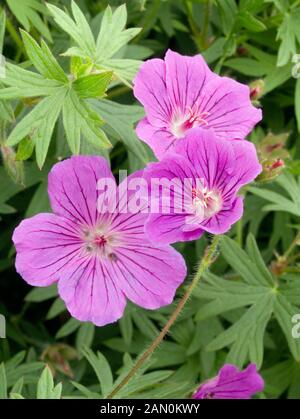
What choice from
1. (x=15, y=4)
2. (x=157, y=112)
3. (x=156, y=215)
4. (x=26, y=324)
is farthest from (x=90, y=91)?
(x=26, y=324)

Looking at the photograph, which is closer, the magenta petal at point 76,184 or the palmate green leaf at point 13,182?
the magenta petal at point 76,184

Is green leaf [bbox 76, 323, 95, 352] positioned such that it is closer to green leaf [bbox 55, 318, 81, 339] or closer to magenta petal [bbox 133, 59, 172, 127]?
green leaf [bbox 55, 318, 81, 339]

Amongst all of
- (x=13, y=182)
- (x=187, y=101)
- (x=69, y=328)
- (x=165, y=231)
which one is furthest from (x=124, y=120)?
(x=69, y=328)

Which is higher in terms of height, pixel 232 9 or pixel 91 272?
pixel 232 9

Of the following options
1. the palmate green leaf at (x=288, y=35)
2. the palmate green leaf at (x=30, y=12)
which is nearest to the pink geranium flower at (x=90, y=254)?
the palmate green leaf at (x=30, y=12)

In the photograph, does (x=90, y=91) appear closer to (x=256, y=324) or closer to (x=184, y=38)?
(x=256, y=324)

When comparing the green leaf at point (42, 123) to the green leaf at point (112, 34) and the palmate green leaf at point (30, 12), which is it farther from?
the palmate green leaf at point (30, 12)
